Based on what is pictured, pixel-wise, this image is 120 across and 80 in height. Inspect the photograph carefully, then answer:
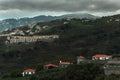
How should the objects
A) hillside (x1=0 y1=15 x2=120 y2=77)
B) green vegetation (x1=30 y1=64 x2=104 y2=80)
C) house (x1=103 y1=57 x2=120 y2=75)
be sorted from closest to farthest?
1. house (x1=103 y1=57 x2=120 y2=75)
2. green vegetation (x1=30 y1=64 x2=104 y2=80)
3. hillside (x1=0 y1=15 x2=120 y2=77)

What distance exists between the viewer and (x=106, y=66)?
65125 millimetres

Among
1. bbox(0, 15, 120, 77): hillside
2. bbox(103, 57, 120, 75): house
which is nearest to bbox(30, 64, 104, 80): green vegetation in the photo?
bbox(103, 57, 120, 75): house

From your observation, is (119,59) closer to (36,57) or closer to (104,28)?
(36,57)

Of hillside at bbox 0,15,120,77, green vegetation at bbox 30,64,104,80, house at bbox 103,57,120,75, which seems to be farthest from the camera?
hillside at bbox 0,15,120,77

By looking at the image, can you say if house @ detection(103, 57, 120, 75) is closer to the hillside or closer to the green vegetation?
the green vegetation

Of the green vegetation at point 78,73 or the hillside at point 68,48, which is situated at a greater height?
the green vegetation at point 78,73

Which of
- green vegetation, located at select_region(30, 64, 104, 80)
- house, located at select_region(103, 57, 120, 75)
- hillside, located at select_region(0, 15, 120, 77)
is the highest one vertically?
house, located at select_region(103, 57, 120, 75)

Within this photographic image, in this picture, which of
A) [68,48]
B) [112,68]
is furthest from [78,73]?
[68,48]

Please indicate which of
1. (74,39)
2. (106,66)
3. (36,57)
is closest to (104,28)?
(74,39)

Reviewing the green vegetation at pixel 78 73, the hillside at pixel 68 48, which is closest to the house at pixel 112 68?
the green vegetation at pixel 78 73

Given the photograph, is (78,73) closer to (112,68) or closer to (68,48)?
(112,68)

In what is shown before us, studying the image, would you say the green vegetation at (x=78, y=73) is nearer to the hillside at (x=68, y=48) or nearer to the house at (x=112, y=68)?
the house at (x=112, y=68)

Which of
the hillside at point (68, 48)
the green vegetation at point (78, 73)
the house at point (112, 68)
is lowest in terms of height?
the hillside at point (68, 48)

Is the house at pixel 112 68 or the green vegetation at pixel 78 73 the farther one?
the green vegetation at pixel 78 73
